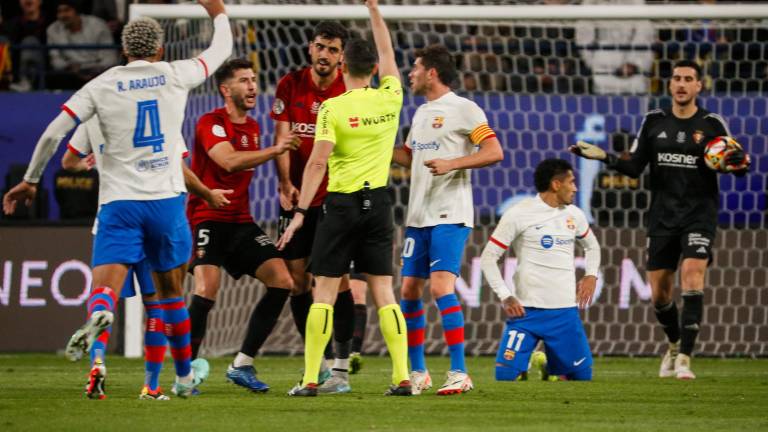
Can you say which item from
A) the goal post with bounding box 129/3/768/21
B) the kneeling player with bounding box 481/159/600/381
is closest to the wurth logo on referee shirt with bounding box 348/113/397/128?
the kneeling player with bounding box 481/159/600/381

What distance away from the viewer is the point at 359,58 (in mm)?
7812

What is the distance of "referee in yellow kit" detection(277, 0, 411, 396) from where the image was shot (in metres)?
7.70

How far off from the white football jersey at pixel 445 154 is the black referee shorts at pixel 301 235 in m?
0.72

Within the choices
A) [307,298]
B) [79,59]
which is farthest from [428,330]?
[79,59]

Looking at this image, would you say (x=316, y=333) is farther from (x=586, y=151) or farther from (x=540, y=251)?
(x=586, y=151)

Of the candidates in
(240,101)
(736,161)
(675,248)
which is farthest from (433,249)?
(675,248)

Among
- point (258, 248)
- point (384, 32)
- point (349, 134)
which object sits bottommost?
point (258, 248)

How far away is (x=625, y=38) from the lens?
1427 cm

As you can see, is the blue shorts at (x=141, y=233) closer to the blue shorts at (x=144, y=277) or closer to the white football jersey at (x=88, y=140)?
the blue shorts at (x=144, y=277)

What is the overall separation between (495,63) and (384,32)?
626cm

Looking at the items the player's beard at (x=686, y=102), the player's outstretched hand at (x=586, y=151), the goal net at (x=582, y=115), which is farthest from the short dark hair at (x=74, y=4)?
the player's beard at (x=686, y=102)

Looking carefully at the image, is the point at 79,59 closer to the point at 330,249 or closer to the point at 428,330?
the point at 428,330

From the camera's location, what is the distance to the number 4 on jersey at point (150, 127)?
719cm

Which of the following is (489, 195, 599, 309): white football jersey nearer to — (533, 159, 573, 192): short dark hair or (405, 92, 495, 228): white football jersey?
(533, 159, 573, 192): short dark hair
